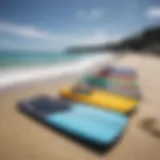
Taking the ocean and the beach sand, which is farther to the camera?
the ocean

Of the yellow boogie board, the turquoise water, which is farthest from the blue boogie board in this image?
the turquoise water

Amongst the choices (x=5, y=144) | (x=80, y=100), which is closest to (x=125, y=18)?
(x=80, y=100)

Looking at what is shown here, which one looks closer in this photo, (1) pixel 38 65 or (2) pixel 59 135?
(2) pixel 59 135

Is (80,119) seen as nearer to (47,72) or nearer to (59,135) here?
(59,135)

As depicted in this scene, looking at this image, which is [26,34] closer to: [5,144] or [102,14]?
[102,14]

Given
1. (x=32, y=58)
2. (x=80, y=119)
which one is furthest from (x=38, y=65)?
(x=80, y=119)

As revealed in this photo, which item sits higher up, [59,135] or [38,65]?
[38,65]

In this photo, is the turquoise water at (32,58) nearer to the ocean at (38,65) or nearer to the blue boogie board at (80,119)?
the ocean at (38,65)

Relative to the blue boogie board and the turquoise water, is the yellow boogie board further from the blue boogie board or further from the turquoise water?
the turquoise water
